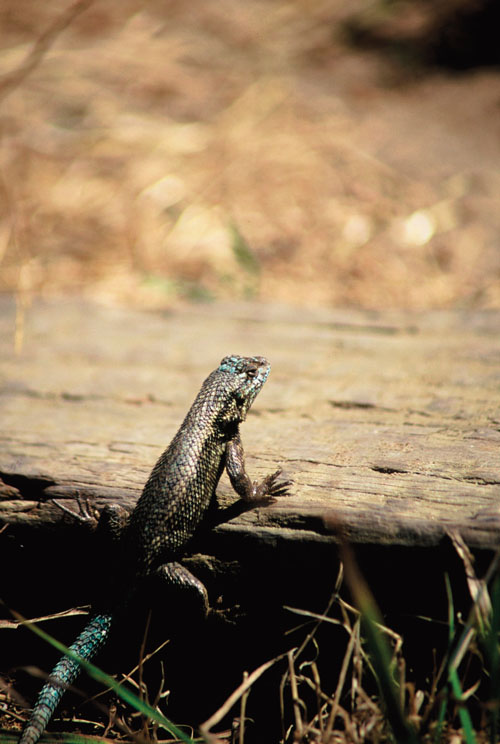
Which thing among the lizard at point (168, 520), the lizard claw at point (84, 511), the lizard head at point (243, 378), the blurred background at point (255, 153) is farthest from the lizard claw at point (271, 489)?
the blurred background at point (255, 153)

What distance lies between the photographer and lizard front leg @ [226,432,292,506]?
2.61 meters

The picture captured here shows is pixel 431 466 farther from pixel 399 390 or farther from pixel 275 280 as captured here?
pixel 275 280

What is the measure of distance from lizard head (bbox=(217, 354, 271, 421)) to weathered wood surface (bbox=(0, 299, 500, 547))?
0.21 m

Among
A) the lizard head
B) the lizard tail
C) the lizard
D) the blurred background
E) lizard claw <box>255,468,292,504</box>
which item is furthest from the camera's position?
the blurred background

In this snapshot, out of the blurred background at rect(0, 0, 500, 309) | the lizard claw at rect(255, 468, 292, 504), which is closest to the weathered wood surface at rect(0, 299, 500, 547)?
the lizard claw at rect(255, 468, 292, 504)

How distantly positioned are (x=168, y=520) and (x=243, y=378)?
1056 millimetres

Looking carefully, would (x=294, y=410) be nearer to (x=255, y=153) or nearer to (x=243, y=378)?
(x=243, y=378)

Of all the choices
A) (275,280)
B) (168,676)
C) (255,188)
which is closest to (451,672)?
(168,676)

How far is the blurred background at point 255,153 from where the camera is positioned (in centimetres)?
641

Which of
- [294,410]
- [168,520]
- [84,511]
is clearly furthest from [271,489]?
[294,410]

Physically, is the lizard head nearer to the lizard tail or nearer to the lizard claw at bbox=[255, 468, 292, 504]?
the lizard claw at bbox=[255, 468, 292, 504]

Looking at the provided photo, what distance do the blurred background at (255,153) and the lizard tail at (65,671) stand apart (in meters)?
3.50

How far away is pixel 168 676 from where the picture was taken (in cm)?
257

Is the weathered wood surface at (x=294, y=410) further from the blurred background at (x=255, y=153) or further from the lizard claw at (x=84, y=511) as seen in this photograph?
the blurred background at (x=255, y=153)
